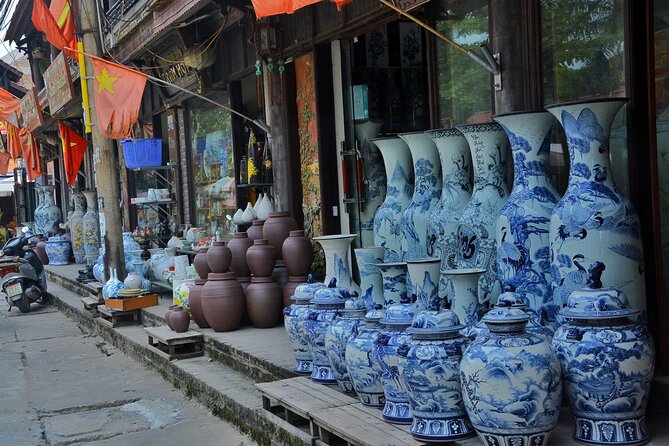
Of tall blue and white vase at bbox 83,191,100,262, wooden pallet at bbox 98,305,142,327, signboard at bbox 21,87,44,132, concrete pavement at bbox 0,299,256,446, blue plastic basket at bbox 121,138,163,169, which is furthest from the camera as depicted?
signboard at bbox 21,87,44,132

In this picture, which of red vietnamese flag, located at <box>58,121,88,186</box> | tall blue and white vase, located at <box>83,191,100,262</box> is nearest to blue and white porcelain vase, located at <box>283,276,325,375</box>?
tall blue and white vase, located at <box>83,191,100,262</box>

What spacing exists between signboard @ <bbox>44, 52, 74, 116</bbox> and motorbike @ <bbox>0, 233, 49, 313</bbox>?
95.2 inches

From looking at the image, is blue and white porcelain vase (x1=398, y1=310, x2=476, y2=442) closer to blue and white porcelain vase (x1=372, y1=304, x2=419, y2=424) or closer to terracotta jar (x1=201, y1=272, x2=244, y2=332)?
blue and white porcelain vase (x1=372, y1=304, x2=419, y2=424)

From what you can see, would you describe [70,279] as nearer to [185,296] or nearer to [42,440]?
[185,296]

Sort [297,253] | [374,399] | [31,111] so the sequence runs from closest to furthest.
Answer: [374,399], [297,253], [31,111]

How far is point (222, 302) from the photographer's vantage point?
22.0 ft

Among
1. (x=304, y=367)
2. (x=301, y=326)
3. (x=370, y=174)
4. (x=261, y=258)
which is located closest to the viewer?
(x=301, y=326)

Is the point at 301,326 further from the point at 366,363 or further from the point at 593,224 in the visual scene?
the point at 593,224

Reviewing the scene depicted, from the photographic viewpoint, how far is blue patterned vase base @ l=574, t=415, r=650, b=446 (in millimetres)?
3096

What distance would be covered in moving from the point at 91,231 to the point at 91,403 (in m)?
8.89

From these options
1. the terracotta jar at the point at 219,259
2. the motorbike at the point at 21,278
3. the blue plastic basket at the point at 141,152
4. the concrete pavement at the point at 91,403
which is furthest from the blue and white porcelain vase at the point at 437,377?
the motorbike at the point at 21,278

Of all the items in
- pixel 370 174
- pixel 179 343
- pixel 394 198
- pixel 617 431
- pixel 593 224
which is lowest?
pixel 179 343

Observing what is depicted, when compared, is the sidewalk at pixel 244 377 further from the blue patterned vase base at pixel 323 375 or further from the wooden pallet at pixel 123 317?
the wooden pallet at pixel 123 317

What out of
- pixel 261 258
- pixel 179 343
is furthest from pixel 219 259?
pixel 179 343
